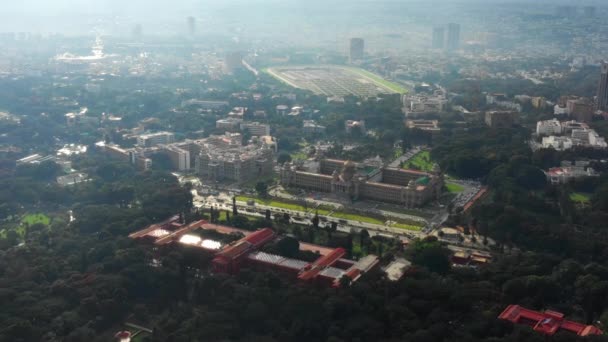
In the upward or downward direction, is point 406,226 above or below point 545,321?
below

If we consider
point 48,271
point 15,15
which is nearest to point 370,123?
point 48,271

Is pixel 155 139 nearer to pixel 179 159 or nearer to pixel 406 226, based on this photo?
pixel 179 159

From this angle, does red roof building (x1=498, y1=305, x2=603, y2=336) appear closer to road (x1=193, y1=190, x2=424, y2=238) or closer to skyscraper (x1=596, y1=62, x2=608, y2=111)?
road (x1=193, y1=190, x2=424, y2=238)

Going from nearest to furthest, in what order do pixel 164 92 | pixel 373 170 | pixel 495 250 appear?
1. pixel 495 250
2. pixel 373 170
3. pixel 164 92

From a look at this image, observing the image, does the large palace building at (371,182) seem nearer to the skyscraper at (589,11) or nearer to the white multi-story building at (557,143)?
the white multi-story building at (557,143)

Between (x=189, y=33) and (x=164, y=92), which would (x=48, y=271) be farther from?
(x=189, y=33)

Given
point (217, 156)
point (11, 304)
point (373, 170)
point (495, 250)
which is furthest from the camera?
point (217, 156)

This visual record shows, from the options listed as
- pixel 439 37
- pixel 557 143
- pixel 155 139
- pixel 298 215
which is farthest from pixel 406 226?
pixel 439 37
